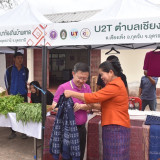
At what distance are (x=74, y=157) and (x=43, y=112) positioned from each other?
130 cm

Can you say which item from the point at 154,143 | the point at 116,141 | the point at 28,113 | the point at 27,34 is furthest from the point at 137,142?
the point at 27,34

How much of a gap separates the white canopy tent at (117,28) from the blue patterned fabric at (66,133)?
111cm

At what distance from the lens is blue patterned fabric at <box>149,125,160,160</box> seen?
3.14 m

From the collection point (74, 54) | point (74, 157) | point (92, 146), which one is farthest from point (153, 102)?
point (74, 54)

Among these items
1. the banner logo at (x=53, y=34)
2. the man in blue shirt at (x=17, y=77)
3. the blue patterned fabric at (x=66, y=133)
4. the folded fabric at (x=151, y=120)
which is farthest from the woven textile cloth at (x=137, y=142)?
the man in blue shirt at (x=17, y=77)

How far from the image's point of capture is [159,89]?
35.9 ft

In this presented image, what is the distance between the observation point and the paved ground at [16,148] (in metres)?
4.26

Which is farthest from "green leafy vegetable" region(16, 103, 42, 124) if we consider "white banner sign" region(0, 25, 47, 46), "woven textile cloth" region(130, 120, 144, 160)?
"woven textile cloth" region(130, 120, 144, 160)

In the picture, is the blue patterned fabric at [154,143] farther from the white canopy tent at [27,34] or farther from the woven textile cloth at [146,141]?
the white canopy tent at [27,34]

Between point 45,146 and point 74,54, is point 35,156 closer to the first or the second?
point 45,146

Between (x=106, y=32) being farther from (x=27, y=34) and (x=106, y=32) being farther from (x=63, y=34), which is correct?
(x=27, y=34)

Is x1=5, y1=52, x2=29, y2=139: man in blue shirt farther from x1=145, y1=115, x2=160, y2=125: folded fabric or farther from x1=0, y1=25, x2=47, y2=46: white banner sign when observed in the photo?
x1=145, y1=115, x2=160, y2=125: folded fabric

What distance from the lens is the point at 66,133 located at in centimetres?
263

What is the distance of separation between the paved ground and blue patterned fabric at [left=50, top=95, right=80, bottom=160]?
1687 millimetres
